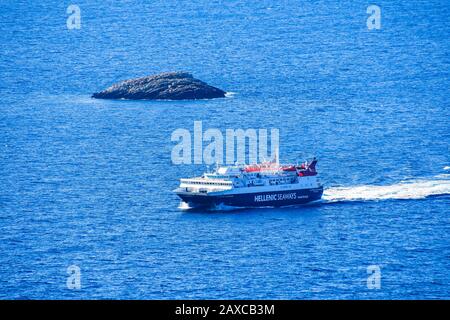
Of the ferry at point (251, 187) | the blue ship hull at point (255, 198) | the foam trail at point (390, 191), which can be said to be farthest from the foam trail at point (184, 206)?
the foam trail at point (390, 191)

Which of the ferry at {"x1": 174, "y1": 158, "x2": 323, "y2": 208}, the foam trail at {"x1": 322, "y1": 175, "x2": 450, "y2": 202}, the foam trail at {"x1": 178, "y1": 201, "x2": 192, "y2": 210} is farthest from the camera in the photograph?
the foam trail at {"x1": 322, "y1": 175, "x2": 450, "y2": 202}

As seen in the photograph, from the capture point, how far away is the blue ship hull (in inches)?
6235

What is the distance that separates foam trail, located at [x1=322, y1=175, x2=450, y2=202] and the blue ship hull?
7.64ft

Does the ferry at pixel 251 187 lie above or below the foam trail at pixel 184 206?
above

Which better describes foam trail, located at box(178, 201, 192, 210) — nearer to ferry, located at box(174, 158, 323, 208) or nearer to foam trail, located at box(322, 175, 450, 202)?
ferry, located at box(174, 158, 323, 208)

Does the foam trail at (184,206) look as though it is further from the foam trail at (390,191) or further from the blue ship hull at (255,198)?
the foam trail at (390,191)

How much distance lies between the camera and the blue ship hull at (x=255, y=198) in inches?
6235

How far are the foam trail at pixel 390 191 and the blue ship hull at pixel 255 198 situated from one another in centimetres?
233

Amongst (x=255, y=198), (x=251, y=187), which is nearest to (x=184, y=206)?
(x=251, y=187)

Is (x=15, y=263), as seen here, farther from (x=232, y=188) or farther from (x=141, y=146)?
(x=141, y=146)


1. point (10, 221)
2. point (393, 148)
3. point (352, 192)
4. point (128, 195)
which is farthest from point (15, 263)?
point (393, 148)

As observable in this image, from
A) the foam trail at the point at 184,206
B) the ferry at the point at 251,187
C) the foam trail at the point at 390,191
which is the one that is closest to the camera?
the foam trail at the point at 184,206

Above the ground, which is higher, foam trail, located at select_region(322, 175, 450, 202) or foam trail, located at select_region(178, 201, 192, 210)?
foam trail, located at select_region(322, 175, 450, 202)

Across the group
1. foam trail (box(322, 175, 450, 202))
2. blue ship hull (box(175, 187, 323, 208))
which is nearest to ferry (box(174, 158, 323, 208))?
blue ship hull (box(175, 187, 323, 208))
